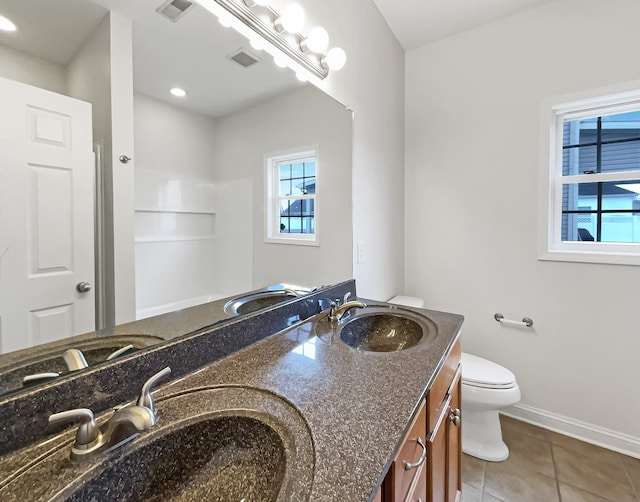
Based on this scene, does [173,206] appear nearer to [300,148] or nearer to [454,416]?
[300,148]

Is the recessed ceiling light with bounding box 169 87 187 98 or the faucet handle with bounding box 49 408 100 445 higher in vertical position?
the recessed ceiling light with bounding box 169 87 187 98

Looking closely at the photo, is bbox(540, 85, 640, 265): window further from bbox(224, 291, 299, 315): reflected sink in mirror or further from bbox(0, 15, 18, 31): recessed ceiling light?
bbox(0, 15, 18, 31): recessed ceiling light

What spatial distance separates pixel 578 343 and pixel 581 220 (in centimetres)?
76

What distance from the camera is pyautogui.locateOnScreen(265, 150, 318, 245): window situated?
123 centimetres

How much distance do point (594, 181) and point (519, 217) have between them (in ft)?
1.42

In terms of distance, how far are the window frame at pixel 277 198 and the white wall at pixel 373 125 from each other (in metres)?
0.36

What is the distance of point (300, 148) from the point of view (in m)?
1.33

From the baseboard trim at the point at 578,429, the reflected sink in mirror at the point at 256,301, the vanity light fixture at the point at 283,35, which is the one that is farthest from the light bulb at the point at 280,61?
the baseboard trim at the point at 578,429

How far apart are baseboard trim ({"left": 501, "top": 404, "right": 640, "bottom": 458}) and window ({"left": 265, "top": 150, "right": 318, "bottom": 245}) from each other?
1.86 meters

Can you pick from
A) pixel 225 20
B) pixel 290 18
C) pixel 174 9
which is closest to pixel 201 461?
pixel 174 9

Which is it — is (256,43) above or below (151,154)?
above

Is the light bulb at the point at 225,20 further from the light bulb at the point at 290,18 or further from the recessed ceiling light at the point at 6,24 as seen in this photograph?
the recessed ceiling light at the point at 6,24

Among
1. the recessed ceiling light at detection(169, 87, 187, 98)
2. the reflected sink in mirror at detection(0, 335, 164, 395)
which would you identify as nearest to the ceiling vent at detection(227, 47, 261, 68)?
the recessed ceiling light at detection(169, 87, 187, 98)

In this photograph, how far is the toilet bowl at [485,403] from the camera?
158 centimetres
